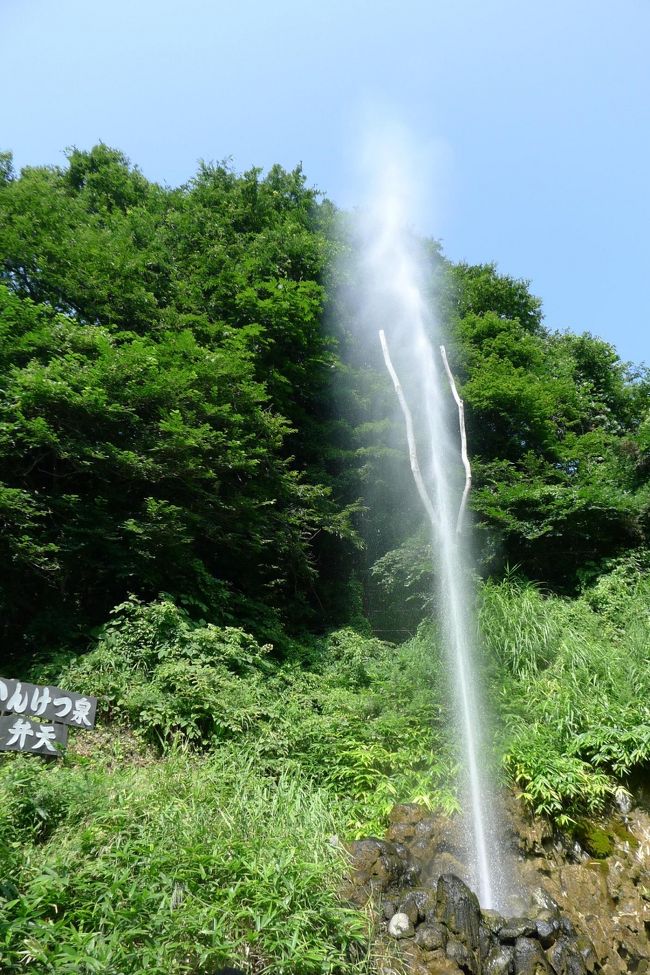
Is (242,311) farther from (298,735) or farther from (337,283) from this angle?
(298,735)

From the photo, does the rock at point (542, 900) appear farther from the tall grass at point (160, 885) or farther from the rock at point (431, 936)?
the tall grass at point (160, 885)

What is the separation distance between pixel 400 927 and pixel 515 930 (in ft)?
2.87

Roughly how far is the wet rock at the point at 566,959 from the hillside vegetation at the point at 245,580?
1.30 m

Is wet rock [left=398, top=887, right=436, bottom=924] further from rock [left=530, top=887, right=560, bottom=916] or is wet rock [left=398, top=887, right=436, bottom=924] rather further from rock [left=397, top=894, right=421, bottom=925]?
rock [left=530, top=887, right=560, bottom=916]

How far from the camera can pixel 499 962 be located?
13.9 feet

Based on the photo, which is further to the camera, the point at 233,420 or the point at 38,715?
the point at 233,420

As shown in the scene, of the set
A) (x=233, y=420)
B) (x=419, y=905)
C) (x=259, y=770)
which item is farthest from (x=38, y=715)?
(x=233, y=420)

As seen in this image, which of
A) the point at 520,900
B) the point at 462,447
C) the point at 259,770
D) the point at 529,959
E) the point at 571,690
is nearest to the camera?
the point at 529,959

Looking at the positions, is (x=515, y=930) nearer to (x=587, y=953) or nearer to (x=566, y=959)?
(x=566, y=959)

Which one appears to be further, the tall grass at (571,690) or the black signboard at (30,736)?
the tall grass at (571,690)

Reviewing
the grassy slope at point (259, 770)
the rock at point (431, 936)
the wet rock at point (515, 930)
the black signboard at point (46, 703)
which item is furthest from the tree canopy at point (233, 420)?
the wet rock at point (515, 930)

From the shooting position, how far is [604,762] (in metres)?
6.20

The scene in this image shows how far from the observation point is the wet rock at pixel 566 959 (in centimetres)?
431

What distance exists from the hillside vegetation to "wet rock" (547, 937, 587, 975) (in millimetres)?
1302
